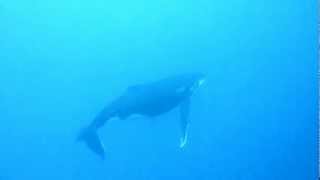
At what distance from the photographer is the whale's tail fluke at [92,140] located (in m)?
1.85

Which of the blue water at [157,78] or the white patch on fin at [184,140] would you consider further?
the white patch on fin at [184,140]

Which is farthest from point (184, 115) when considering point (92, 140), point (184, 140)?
point (92, 140)

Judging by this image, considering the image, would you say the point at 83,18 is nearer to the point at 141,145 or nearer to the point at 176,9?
the point at 176,9

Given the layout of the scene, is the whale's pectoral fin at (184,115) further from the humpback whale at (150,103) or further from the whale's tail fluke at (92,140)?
the whale's tail fluke at (92,140)

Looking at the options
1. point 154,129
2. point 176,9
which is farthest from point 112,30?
point 154,129

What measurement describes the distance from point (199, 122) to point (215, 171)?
210 mm

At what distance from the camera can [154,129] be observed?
1.91 metres

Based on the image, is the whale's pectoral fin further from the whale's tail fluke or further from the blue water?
the whale's tail fluke

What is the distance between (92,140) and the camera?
185cm

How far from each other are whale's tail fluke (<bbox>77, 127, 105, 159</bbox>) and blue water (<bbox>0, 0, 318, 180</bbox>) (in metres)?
0.02

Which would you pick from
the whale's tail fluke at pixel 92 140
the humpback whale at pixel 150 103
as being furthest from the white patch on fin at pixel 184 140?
the whale's tail fluke at pixel 92 140

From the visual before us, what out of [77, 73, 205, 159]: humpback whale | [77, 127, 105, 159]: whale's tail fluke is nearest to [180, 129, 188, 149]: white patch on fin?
[77, 73, 205, 159]: humpback whale

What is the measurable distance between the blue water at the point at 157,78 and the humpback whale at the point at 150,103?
0.08 ft

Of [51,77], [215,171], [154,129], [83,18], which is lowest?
[215,171]
